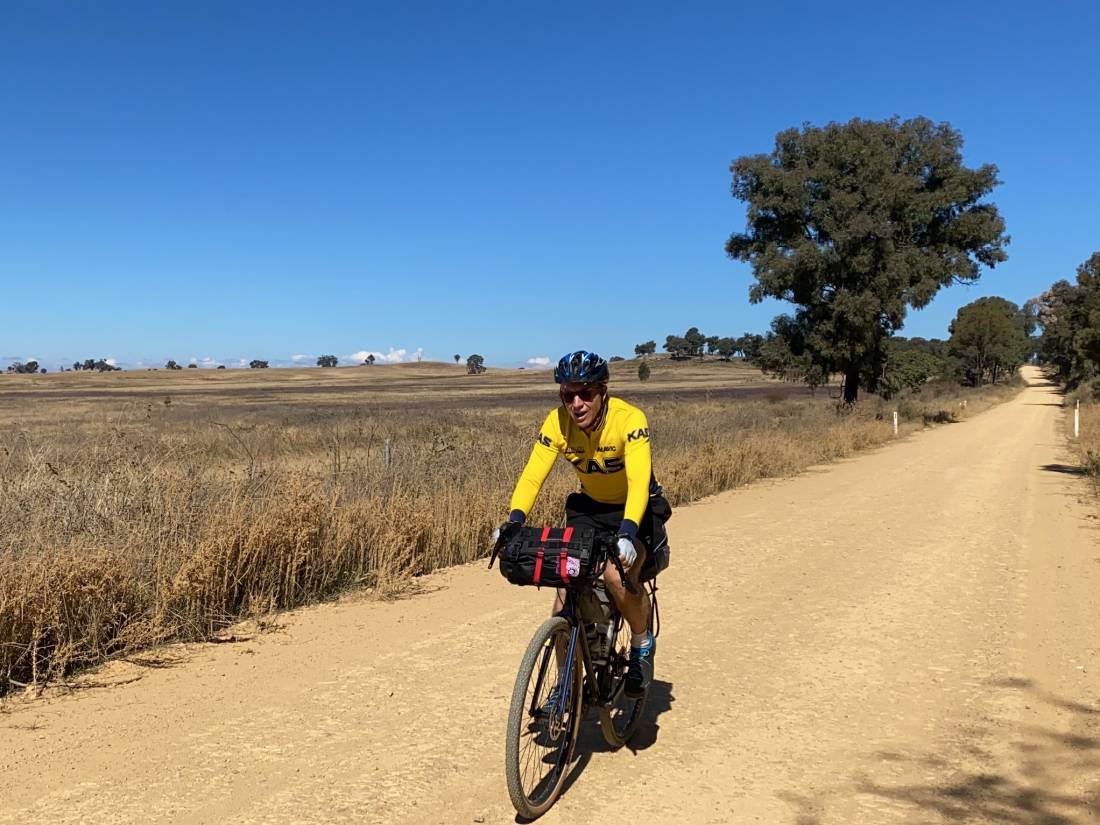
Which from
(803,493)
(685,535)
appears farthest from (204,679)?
(803,493)

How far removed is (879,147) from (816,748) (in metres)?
26.8

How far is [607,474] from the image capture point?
3.99 meters

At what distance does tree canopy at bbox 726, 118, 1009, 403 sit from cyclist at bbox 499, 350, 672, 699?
23939 millimetres

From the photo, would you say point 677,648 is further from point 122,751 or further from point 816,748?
point 122,751

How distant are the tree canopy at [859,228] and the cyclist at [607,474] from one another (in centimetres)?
2394

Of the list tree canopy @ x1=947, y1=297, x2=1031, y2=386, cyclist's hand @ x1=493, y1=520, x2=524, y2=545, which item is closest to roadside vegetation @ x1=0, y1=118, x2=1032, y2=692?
cyclist's hand @ x1=493, y1=520, x2=524, y2=545

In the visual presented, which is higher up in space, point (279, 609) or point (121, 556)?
point (121, 556)

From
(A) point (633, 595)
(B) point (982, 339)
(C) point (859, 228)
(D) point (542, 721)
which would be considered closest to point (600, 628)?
(A) point (633, 595)

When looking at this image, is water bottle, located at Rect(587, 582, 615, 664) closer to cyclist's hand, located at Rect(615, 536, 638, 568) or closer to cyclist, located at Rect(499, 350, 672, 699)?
cyclist, located at Rect(499, 350, 672, 699)

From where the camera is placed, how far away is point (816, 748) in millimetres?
4191

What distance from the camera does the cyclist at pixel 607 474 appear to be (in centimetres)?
374

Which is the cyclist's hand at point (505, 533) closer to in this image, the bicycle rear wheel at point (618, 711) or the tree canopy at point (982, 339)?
the bicycle rear wheel at point (618, 711)

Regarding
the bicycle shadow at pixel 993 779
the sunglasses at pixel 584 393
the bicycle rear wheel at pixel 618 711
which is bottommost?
the bicycle shadow at pixel 993 779

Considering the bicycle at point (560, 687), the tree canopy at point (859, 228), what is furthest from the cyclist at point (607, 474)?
the tree canopy at point (859, 228)
